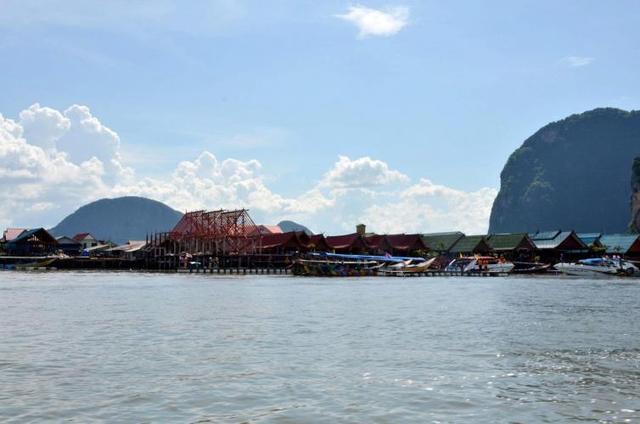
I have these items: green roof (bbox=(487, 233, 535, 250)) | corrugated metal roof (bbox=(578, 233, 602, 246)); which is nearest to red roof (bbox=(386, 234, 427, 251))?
green roof (bbox=(487, 233, 535, 250))

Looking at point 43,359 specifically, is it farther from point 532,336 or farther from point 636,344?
point 636,344

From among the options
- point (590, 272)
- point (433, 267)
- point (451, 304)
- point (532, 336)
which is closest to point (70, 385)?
point (532, 336)

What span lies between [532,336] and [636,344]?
3.62 metres

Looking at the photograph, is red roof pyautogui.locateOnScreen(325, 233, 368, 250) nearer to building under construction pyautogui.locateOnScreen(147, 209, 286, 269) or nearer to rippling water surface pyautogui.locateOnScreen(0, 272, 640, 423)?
building under construction pyautogui.locateOnScreen(147, 209, 286, 269)

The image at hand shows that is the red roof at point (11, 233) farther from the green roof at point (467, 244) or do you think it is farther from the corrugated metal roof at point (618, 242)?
the corrugated metal roof at point (618, 242)

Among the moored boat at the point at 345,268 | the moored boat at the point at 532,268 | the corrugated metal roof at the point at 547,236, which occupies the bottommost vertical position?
the moored boat at the point at 532,268

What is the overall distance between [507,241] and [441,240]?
13.2 metres

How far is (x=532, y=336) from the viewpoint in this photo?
25.0 m

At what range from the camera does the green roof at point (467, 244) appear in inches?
5089

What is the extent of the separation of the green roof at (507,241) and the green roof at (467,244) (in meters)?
3.71

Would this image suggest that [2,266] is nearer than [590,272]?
No

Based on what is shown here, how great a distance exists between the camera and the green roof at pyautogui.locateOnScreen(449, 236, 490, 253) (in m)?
129

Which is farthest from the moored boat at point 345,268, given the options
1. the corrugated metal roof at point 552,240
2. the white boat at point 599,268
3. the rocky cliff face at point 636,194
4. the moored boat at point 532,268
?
the rocky cliff face at point 636,194

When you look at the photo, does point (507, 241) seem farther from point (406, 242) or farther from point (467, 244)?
point (406, 242)
